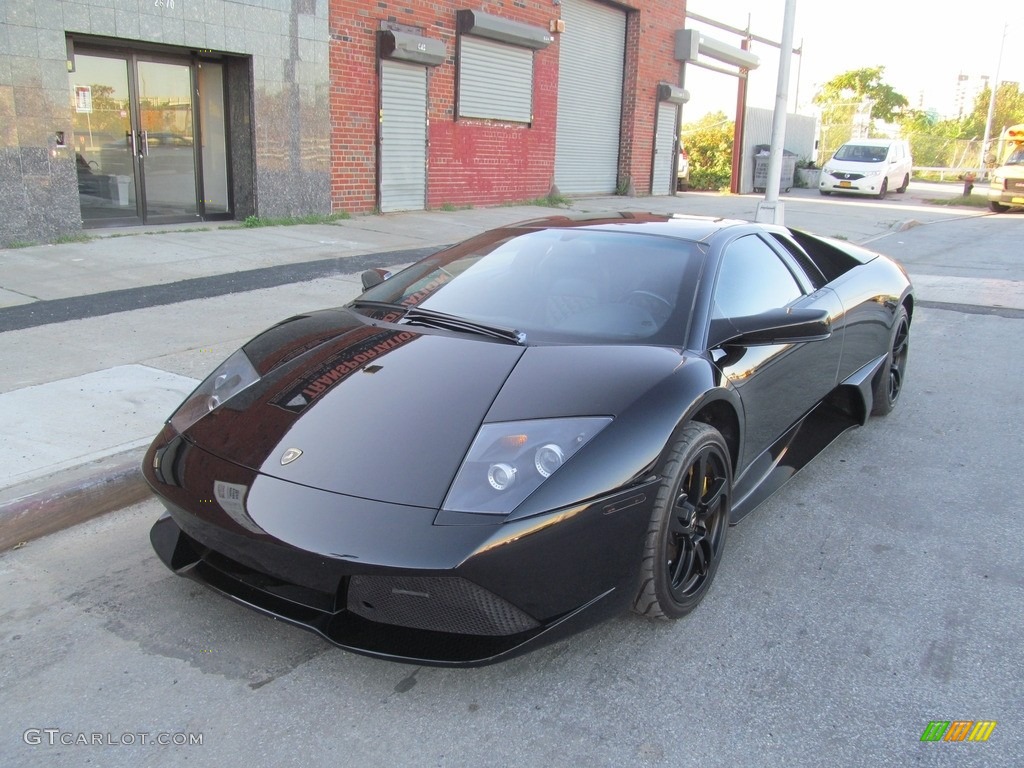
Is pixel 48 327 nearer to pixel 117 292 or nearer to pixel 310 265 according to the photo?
pixel 117 292

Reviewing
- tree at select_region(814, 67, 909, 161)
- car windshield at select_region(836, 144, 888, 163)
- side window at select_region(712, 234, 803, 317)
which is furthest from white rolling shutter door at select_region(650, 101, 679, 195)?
tree at select_region(814, 67, 909, 161)

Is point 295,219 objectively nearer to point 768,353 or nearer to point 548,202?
point 548,202

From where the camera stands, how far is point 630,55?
67.2 feet

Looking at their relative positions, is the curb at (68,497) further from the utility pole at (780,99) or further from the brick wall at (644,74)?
the brick wall at (644,74)

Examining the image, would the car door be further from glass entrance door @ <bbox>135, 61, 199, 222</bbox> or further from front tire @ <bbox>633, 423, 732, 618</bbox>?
glass entrance door @ <bbox>135, 61, 199, 222</bbox>

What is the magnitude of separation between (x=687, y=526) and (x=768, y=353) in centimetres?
104

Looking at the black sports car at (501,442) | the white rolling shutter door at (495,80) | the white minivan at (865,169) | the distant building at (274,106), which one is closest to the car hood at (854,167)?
the white minivan at (865,169)

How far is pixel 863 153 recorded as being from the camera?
2681 centimetres

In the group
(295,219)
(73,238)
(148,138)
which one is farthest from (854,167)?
(73,238)

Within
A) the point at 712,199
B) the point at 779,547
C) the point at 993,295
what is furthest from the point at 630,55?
the point at 779,547

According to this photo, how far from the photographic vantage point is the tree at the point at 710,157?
26.9m

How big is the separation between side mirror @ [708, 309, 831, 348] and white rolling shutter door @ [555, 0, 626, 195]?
15895mm

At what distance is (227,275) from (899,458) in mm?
6349

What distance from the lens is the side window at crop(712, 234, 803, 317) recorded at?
12.0ft
